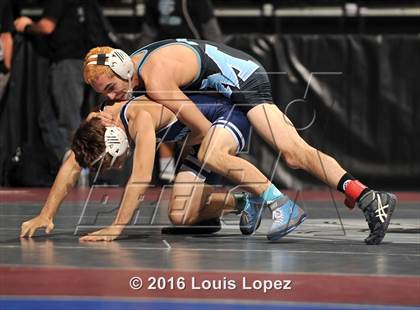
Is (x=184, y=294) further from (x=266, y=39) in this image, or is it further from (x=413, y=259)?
(x=266, y=39)

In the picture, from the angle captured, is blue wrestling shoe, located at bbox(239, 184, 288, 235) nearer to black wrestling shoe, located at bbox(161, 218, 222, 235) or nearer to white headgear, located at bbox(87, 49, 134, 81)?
black wrestling shoe, located at bbox(161, 218, 222, 235)

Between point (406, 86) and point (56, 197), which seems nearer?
point (56, 197)

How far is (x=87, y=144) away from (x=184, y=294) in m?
1.72

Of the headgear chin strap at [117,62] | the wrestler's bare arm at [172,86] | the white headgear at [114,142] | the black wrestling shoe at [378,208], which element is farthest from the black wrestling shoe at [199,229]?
the black wrestling shoe at [378,208]

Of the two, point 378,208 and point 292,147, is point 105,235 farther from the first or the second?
point 378,208

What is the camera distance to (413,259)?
5.10 meters

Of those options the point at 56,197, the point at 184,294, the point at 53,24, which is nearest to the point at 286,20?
the point at 53,24

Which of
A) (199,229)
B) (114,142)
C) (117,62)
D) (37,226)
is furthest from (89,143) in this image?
(199,229)

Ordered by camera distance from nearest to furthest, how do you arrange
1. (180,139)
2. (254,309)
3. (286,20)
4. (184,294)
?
(254,309), (184,294), (180,139), (286,20)

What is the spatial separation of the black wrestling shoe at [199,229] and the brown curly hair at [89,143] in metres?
0.87

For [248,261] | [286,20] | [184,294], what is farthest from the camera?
[286,20]

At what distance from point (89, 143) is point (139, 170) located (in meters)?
0.34

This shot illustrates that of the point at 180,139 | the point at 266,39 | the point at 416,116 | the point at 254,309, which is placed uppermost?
the point at 254,309

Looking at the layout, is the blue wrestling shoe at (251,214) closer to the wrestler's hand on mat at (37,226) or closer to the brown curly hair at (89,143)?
the brown curly hair at (89,143)
